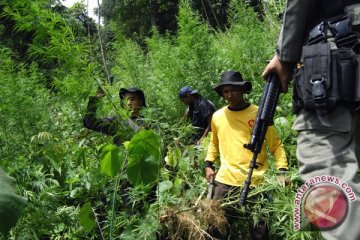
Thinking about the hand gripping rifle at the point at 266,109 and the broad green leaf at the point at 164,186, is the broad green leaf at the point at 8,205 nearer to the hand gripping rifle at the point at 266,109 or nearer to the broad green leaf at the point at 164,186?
the hand gripping rifle at the point at 266,109

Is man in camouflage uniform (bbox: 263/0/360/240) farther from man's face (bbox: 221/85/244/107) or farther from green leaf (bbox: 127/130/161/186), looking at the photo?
man's face (bbox: 221/85/244/107)

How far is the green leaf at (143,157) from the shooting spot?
252 centimetres

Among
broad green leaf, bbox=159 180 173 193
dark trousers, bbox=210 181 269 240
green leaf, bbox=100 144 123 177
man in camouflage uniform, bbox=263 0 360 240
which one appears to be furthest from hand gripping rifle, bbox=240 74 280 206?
broad green leaf, bbox=159 180 173 193

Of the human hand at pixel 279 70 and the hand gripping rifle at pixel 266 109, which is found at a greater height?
the human hand at pixel 279 70

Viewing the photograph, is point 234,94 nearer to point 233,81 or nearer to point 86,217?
point 233,81

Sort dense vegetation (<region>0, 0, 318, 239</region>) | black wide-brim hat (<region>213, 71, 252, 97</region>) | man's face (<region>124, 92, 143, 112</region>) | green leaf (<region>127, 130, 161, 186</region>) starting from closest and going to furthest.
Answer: green leaf (<region>127, 130, 161, 186</region>) → dense vegetation (<region>0, 0, 318, 239</region>) → black wide-brim hat (<region>213, 71, 252, 97</region>) → man's face (<region>124, 92, 143, 112</region>)

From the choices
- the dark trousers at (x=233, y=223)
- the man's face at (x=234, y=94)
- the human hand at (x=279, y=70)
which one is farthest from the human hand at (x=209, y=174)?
the human hand at (x=279, y=70)

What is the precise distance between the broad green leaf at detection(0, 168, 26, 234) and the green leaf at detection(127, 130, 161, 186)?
1.06 m

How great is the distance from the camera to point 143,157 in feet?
8.46

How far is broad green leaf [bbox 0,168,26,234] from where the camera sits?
4.65 ft

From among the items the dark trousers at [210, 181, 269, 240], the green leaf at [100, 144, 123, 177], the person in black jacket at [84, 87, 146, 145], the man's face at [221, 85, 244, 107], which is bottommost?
the dark trousers at [210, 181, 269, 240]

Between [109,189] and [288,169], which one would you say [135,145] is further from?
[288,169]

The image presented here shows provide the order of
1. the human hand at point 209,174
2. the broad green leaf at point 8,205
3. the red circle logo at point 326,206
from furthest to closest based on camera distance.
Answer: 1. the human hand at point 209,174
2. the red circle logo at point 326,206
3. the broad green leaf at point 8,205

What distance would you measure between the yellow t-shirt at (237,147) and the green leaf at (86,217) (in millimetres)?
1385
